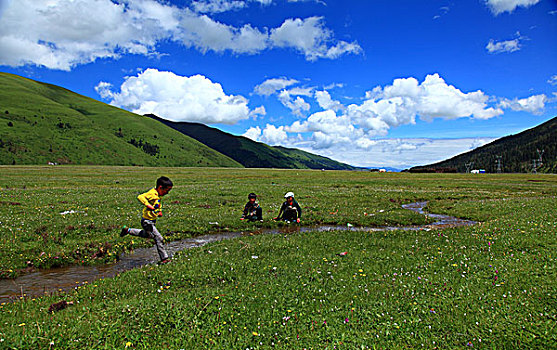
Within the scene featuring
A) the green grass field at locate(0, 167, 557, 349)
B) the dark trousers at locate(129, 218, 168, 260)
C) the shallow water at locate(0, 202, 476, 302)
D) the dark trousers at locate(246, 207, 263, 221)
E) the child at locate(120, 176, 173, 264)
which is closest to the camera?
the green grass field at locate(0, 167, 557, 349)

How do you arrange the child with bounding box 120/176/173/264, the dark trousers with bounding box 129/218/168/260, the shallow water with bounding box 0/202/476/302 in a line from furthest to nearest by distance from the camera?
the dark trousers with bounding box 129/218/168/260 < the child with bounding box 120/176/173/264 < the shallow water with bounding box 0/202/476/302

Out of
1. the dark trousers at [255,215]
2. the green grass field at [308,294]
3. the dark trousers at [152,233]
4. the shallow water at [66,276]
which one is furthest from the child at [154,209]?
the dark trousers at [255,215]

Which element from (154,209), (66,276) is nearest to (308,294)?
(154,209)

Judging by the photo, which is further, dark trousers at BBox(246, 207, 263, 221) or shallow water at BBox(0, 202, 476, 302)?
dark trousers at BBox(246, 207, 263, 221)

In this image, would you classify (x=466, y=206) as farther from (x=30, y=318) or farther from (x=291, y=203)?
(x=30, y=318)

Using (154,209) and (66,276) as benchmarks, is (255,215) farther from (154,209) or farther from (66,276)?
(66,276)

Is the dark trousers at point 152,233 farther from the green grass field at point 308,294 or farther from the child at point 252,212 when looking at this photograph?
the child at point 252,212

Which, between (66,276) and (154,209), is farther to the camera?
(154,209)

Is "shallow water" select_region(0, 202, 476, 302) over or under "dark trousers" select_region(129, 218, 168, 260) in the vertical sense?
under

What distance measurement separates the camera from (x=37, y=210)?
22750mm

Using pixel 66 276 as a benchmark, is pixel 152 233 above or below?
above

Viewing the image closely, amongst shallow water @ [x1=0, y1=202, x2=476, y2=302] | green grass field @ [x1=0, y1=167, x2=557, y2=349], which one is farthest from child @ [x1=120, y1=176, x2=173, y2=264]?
shallow water @ [x1=0, y1=202, x2=476, y2=302]

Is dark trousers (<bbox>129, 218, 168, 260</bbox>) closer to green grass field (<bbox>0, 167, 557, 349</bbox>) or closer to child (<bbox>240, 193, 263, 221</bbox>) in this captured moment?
green grass field (<bbox>0, 167, 557, 349</bbox>)

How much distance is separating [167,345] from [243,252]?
6.79 metres
